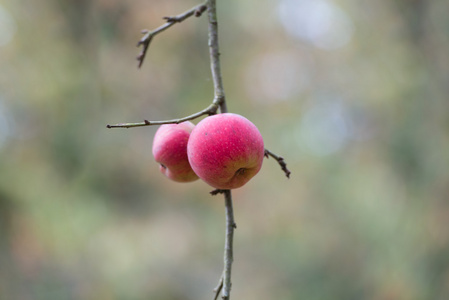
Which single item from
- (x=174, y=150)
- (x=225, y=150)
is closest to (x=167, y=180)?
(x=174, y=150)

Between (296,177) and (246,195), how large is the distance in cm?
91

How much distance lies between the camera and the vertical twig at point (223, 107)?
0.56 metres

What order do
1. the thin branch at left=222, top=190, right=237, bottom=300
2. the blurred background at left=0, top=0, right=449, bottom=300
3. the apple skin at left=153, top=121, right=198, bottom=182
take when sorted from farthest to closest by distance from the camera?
the blurred background at left=0, top=0, right=449, bottom=300, the apple skin at left=153, top=121, right=198, bottom=182, the thin branch at left=222, top=190, right=237, bottom=300

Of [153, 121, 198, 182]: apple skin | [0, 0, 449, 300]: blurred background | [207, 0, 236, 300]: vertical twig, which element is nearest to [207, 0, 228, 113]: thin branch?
[207, 0, 236, 300]: vertical twig

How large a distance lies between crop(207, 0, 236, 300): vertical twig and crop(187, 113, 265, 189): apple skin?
0.03m

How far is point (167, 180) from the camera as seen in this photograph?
136 inches

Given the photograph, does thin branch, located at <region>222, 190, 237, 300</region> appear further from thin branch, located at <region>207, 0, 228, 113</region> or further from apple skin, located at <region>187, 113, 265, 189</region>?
thin branch, located at <region>207, 0, 228, 113</region>

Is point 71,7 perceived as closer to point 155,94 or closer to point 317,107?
point 155,94

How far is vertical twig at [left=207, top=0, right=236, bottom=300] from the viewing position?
557 mm

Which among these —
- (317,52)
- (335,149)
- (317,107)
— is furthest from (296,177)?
(317,52)

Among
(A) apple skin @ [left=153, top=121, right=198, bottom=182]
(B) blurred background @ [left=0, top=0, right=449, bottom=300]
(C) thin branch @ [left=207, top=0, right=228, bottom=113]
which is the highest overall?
(C) thin branch @ [left=207, top=0, right=228, bottom=113]

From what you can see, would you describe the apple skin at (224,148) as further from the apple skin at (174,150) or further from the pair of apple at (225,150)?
the apple skin at (174,150)

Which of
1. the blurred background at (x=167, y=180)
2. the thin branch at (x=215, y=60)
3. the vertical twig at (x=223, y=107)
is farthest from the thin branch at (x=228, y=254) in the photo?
the blurred background at (x=167, y=180)

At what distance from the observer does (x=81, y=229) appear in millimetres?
3059
